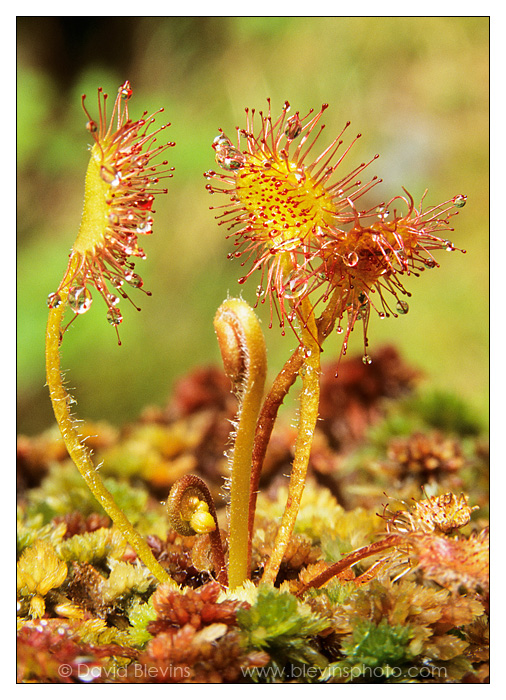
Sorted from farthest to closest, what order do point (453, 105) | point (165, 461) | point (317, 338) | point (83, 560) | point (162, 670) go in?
point (453, 105), point (165, 461), point (83, 560), point (317, 338), point (162, 670)

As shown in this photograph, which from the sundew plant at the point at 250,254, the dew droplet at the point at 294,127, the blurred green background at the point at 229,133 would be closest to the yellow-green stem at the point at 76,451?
the sundew plant at the point at 250,254

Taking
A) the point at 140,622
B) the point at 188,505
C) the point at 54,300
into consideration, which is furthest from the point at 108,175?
the point at 140,622

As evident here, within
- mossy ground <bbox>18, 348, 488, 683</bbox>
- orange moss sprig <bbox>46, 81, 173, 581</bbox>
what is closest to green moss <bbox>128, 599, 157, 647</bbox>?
mossy ground <bbox>18, 348, 488, 683</bbox>

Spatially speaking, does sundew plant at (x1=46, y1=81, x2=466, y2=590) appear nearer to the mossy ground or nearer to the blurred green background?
the mossy ground

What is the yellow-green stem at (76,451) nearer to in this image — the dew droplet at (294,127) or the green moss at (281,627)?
the green moss at (281,627)

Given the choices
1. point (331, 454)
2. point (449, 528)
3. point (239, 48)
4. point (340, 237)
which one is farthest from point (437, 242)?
point (239, 48)

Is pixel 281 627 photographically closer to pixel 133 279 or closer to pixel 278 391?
pixel 278 391

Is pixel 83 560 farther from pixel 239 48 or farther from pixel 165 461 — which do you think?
pixel 239 48

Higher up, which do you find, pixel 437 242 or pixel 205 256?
pixel 205 256
